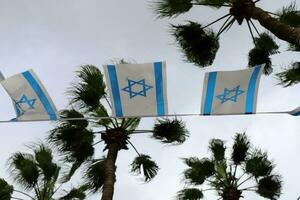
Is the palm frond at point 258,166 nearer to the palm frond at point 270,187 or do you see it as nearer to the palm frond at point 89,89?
the palm frond at point 270,187

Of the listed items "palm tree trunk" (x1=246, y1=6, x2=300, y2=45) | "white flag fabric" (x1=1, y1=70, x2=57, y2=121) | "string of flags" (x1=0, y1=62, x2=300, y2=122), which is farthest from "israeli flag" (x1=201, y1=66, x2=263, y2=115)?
"white flag fabric" (x1=1, y1=70, x2=57, y2=121)

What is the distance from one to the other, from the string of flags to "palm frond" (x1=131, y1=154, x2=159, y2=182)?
5.34 meters

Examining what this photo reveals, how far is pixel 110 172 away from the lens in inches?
456

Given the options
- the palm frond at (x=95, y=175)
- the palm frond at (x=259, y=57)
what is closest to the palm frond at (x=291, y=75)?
the palm frond at (x=259, y=57)

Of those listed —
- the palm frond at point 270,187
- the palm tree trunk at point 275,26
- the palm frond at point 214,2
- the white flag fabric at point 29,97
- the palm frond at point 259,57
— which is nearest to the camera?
the white flag fabric at point 29,97

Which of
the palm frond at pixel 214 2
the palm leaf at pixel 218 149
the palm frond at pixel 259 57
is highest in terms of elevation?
the palm frond at pixel 214 2

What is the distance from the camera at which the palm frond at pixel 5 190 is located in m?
14.5

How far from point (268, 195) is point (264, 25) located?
24.5 feet

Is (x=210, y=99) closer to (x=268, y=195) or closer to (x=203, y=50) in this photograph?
(x=203, y=50)

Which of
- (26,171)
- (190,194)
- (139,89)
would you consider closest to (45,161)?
(26,171)

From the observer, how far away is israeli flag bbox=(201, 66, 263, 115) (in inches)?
346

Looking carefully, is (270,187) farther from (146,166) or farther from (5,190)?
(5,190)

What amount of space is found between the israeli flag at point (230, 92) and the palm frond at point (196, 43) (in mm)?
4061

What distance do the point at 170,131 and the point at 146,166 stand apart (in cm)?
137
